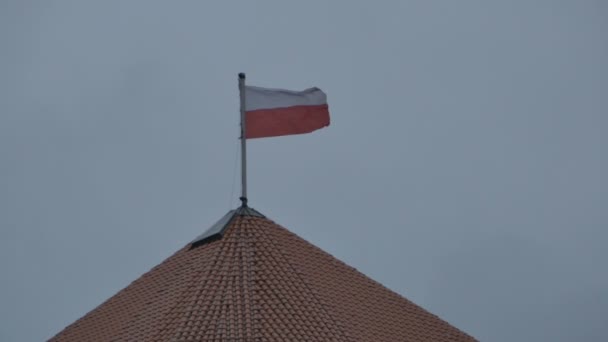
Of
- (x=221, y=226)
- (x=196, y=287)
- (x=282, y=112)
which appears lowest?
(x=196, y=287)

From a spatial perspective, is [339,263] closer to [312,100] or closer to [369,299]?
[369,299]

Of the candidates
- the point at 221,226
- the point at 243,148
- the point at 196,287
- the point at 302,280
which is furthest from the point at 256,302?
the point at 243,148

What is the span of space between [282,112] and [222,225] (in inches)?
119

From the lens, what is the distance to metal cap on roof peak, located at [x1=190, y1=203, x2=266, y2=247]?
32969mm

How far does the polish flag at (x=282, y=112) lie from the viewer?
111 ft

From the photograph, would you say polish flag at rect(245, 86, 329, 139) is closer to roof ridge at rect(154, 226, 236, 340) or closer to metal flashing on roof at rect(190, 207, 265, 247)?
metal flashing on roof at rect(190, 207, 265, 247)

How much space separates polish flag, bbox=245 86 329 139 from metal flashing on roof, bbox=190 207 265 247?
169 cm

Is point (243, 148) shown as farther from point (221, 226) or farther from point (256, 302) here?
point (256, 302)

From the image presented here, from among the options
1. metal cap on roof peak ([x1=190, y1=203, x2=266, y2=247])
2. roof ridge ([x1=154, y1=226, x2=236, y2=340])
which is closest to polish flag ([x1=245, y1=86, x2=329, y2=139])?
metal cap on roof peak ([x1=190, y1=203, x2=266, y2=247])

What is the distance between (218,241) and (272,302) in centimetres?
242

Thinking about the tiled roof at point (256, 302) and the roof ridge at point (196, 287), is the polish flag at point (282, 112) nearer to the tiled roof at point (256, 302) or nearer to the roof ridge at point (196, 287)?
the tiled roof at point (256, 302)

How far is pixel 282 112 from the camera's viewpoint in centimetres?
3409

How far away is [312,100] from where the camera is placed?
1357 inches

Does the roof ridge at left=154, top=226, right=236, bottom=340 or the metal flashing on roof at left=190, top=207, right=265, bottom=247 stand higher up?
the metal flashing on roof at left=190, top=207, right=265, bottom=247
